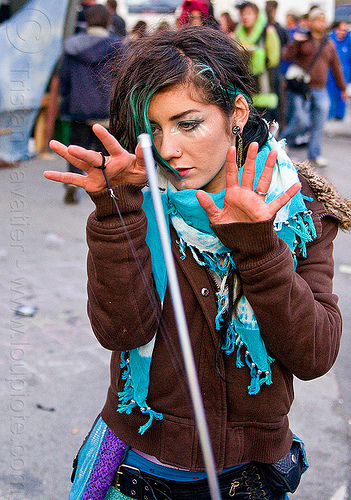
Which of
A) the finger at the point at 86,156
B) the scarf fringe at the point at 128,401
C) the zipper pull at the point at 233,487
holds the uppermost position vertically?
the finger at the point at 86,156

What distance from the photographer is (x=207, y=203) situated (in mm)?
1270

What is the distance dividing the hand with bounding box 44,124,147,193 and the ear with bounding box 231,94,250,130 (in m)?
0.40

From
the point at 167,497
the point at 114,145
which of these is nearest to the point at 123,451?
the point at 167,497

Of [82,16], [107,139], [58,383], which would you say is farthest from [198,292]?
[82,16]

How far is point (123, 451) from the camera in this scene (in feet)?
4.84

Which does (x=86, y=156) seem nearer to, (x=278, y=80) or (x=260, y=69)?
(x=260, y=69)

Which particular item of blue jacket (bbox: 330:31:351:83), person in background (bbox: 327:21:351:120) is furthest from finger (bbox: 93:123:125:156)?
blue jacket (bbox: 330:31:351:83)

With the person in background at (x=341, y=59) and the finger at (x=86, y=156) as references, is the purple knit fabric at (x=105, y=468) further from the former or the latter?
the person in background at (x=341, y=59)

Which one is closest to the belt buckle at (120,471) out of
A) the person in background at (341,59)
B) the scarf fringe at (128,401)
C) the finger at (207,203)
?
the scarf fringe at (128,401)

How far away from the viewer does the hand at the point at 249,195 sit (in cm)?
121

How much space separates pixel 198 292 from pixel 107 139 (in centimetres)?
44

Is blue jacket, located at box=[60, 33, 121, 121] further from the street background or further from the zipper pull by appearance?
the zipper pull

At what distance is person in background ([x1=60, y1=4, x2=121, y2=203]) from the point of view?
5430 mm

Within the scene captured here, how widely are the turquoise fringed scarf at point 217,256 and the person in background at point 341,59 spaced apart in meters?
9.20
